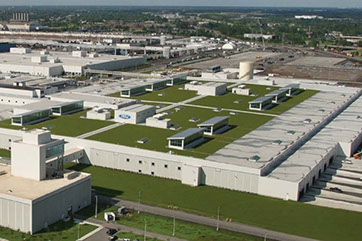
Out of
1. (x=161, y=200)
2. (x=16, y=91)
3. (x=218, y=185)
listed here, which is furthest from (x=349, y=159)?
(x=16, y=91)

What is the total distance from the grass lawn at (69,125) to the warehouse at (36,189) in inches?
241

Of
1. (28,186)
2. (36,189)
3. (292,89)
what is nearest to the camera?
(36,189)

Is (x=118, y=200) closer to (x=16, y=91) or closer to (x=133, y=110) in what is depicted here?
(x=133, y=110)

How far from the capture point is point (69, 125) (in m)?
27.5

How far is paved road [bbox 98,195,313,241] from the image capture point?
17.5m

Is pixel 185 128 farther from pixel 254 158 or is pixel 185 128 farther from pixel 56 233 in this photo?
pixel 56 233

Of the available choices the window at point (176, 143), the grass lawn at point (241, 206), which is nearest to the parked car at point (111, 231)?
the grass lawn at point (241, 206)

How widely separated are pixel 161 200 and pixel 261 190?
405 cm

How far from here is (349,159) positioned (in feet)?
85.6

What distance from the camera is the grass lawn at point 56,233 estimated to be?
16.7m

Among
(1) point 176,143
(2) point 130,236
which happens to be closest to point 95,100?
(1) point 176,143

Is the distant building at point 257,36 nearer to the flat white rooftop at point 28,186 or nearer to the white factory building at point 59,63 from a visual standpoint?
the white factory building at point 59,63

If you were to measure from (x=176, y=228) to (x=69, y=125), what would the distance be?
38.4 ft

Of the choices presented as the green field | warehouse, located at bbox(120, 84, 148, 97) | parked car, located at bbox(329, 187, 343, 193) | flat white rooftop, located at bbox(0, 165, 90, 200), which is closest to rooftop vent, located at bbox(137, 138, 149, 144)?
the green field
